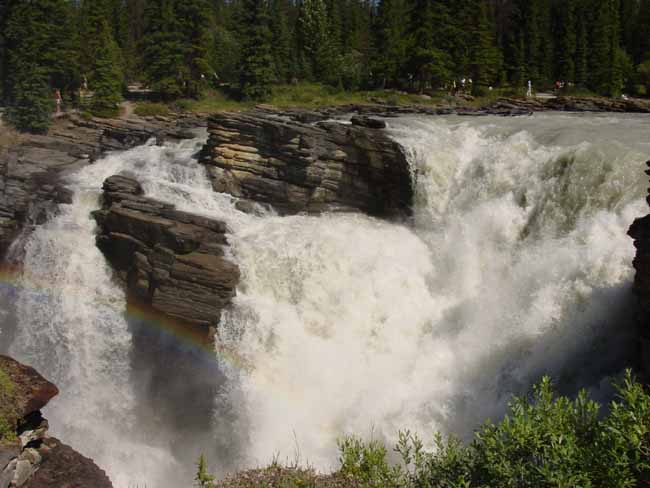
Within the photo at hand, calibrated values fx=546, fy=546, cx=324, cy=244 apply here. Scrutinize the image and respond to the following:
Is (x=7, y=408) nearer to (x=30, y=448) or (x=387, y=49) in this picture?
(x=30, y=448)

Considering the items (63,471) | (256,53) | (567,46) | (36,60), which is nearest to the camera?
(63,471)

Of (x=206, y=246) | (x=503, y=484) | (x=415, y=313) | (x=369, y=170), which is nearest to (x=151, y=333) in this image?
(x=206, y=246)

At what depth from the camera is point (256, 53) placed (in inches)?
1934

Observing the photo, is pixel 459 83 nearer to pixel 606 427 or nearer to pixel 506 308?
pixel 506 308

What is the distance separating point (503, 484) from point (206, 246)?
13269mm

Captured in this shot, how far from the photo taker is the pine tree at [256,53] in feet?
158

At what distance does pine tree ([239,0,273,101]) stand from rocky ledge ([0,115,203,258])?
18206mm

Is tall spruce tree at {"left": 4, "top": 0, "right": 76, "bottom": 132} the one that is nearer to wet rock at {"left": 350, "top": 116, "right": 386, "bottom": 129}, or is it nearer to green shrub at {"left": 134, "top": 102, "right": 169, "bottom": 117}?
green shrub at {"left": 134, "top": 102, "right": 169, "bottom": 117}

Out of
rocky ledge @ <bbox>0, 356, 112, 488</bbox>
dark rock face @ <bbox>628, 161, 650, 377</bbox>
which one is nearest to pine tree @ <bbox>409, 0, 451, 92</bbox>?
dark rock face @ <bbox>628, 161, 650, 377</bbox>

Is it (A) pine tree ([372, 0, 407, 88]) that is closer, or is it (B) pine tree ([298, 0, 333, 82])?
(A) pine tree ([372, 0, 407, 88])

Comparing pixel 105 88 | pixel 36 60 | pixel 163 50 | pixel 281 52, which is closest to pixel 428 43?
pixel 281 52

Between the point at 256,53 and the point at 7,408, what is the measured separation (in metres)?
43.6

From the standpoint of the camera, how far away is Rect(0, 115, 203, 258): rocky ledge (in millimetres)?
21391

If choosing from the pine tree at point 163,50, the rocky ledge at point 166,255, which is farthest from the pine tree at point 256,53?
the rocky ledge at point 166,255
